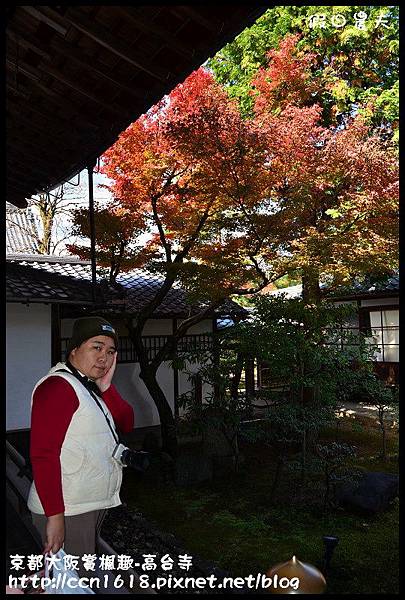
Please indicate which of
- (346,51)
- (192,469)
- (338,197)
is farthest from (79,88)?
(346,51)

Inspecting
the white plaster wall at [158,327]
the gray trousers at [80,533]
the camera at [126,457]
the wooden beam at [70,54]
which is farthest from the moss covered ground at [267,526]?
the wooden beam at [70,54]

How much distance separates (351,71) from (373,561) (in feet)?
40.3

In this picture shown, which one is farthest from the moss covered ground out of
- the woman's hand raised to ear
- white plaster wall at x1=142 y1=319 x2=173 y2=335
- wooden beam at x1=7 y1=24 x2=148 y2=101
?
wooden beam at x1=7 y1=24 x2=148 y2=101

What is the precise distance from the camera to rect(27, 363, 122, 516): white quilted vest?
2469mm

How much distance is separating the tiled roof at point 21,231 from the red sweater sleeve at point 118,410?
1812cm

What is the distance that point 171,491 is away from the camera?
793 cm

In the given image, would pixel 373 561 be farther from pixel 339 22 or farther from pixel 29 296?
pixel 339 22

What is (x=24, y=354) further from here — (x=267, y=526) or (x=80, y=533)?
Answer: (x=80, y=533)

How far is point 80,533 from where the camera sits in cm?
263

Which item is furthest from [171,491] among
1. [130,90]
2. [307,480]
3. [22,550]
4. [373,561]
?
[130,90]

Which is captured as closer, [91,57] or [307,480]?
[91,57]

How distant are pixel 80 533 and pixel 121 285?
28.0 ft

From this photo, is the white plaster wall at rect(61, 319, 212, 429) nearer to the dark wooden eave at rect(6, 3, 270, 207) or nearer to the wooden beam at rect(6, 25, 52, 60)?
the dark wooden eave at rect(6, 3, 270, 207)

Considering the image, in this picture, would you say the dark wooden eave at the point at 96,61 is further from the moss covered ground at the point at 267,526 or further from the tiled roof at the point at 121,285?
the moss covered ground at the point at 267,526
